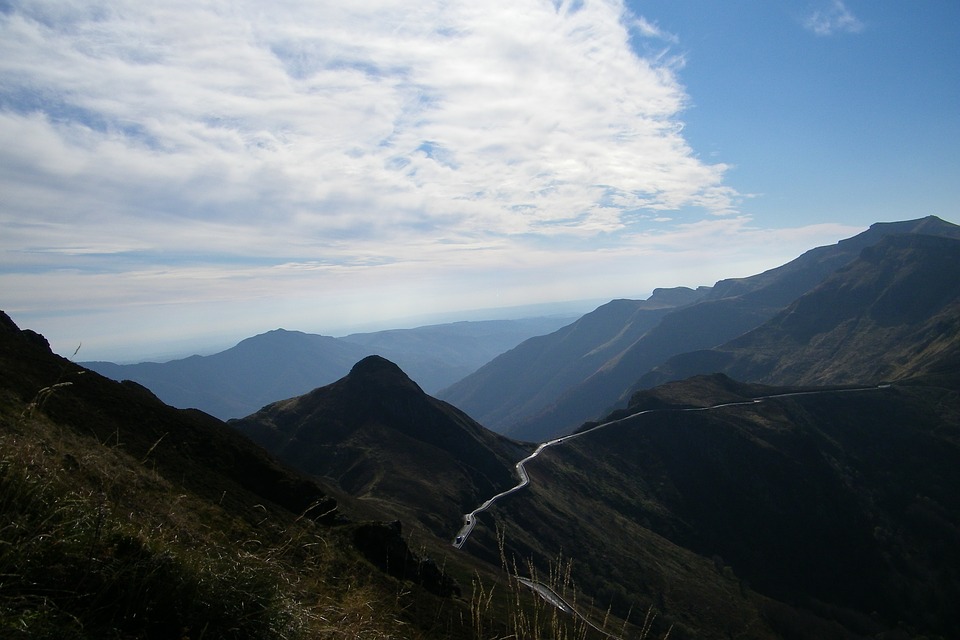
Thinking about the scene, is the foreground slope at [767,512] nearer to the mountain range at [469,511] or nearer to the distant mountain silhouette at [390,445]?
the mountain range at [469,511]

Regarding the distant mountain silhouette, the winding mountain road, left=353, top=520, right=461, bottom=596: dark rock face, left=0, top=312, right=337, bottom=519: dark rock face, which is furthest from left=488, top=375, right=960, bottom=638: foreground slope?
left=353, top=520, right=461, bottom=596: dark rock face

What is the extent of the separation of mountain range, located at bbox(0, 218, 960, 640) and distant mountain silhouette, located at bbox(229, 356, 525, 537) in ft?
1.47

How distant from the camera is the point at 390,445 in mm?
80938

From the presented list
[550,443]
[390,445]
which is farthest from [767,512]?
[390,445]

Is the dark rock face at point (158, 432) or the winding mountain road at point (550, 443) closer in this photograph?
the dark rock face at point (158, 432)

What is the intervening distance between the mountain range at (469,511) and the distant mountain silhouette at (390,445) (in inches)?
17.6

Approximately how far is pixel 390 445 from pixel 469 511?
→ 1927 centimetres

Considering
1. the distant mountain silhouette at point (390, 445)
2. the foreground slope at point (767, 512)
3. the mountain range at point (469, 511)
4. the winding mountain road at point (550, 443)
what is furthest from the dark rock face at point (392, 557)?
the foreground slope at point (767, 512)

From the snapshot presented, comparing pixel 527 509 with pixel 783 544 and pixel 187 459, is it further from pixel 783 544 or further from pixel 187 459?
pixel 187 459

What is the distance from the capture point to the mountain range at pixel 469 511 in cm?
476

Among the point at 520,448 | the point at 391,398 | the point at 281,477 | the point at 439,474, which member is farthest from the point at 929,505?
the point at 281,477

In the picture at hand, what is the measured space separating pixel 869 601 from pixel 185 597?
101m

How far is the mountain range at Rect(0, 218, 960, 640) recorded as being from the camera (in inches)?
187

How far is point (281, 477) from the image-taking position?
84.3 feet
